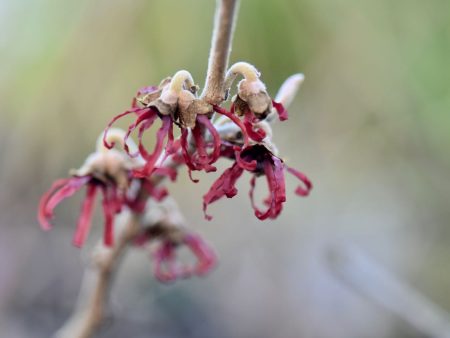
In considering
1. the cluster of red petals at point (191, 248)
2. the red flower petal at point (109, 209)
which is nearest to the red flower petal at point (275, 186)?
the red flower petal at point (109, 209)

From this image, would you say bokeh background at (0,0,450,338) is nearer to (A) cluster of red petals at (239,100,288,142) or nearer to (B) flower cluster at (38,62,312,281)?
(B) flower cluster at (38,62,312,281)

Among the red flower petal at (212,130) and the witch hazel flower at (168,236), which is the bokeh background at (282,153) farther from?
the red flower petal at (212,130)

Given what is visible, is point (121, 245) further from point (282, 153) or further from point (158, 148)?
point (282, 153)

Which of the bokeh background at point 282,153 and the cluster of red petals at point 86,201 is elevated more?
the bokeh background at point 282,153

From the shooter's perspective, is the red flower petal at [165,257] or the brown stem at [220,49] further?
the red flower petal at [165,257]

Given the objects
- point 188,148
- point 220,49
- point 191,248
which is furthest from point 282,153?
point 220,49

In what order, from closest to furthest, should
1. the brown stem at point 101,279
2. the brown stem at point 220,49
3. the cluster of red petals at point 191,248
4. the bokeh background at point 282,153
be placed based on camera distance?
the brown stem at point 220,49, the brown stem at point 101,279, the cluster of red petals at point 191,248, the bokeh background at point 282,153
